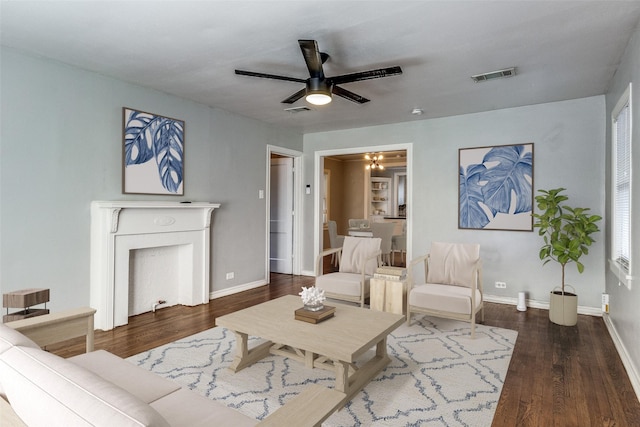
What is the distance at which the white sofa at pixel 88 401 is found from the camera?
84cm

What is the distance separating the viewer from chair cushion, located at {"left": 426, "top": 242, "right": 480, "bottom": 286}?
3.89 meters

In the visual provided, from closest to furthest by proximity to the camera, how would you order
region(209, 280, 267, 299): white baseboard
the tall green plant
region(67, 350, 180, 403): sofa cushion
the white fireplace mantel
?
region(67, 350, 180, 403): sofa cushion
the white fireplace mantel
the tall green plant
region(209, 280, 267, 299): white baseboard

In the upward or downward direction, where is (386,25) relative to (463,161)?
upward

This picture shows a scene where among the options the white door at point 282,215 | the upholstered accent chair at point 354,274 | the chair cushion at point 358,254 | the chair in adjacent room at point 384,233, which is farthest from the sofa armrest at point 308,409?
the chair in adjacent room at point 384,233

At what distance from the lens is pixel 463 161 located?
16.4 ft

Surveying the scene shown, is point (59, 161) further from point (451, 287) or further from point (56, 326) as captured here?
point (451, 287)

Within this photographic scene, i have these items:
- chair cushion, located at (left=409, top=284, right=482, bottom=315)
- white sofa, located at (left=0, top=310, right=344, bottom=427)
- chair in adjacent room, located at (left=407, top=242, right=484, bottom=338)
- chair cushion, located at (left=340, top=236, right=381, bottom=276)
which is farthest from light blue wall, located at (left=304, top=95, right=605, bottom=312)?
white sofa, located at (left=0, top=310, right=344, bottom=427)

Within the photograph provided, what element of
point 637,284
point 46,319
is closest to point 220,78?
point 46,319

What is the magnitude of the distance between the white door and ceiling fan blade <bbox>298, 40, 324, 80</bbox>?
3.58 meters

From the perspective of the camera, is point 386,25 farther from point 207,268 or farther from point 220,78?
point 207,268

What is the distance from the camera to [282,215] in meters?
6.61

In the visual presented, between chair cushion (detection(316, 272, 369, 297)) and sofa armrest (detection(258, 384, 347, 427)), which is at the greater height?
sofa armrest (detection(258, 384, 347, 427))

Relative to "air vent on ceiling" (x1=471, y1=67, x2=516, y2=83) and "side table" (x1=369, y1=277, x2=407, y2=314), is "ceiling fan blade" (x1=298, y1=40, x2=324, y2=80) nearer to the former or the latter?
"air vent on ceiling" (x1=471, y1=67, x2=516, y2=83)

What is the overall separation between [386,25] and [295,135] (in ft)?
12.3
